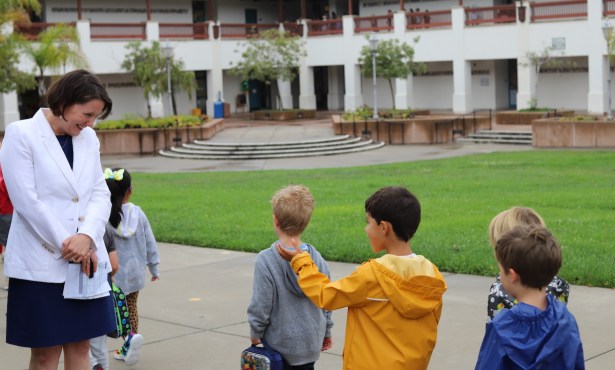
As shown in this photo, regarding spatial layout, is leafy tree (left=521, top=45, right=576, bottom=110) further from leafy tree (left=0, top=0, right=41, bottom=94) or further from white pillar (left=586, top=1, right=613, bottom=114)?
leafy tree (left=0, top=0, right=41, bottom=94)

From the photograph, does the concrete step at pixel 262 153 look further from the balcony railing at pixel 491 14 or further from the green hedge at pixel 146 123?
the balcony railing at pixel 491 14

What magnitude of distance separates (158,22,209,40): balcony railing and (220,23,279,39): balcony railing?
99cm

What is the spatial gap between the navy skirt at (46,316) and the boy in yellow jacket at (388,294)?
3.83 feet

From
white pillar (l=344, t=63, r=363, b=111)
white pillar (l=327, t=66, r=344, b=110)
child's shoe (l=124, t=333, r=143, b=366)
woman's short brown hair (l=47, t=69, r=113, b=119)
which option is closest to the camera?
woman's short brown hair (l=47, t=69, r=113, b=119)

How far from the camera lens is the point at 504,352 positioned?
13.7ft

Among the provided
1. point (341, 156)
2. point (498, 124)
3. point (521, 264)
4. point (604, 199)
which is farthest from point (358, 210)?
point (498, 124)

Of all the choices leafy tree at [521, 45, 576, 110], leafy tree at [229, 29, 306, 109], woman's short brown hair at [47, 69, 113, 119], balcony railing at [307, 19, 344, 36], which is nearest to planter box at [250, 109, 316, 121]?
leafy tree at [229, 29, 306, 109]

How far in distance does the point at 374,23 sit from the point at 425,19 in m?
2.85

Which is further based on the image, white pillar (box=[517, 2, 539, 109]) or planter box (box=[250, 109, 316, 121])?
planter box (box=[250, 109, 316, 121])

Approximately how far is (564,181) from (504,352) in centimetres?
1677

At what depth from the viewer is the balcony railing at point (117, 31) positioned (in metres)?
48.3

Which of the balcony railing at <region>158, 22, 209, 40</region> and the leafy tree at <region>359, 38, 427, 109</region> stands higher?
the balcony railing at <region>158, 22, 209, 40</region>

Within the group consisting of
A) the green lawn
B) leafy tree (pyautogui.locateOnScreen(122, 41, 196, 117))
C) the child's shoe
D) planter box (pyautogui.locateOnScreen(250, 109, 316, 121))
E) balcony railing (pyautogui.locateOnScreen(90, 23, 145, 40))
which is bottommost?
the green lawn

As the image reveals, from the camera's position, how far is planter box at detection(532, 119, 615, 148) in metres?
31.1
